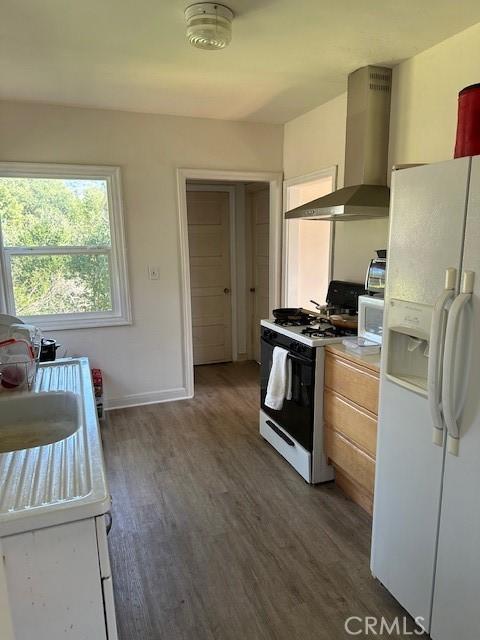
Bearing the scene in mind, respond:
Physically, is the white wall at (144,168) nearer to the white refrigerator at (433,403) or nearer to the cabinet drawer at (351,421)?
the cabinet drawer at (351,421)

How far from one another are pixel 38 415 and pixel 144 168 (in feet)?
8.44

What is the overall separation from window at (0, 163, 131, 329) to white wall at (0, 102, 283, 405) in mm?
97

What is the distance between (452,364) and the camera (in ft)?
4.39

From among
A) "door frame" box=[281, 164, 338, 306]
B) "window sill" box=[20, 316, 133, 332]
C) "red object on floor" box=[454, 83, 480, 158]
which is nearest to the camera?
"red object on floor" box=[454, 83, 480, 158]

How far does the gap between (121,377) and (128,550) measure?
75.7 inches

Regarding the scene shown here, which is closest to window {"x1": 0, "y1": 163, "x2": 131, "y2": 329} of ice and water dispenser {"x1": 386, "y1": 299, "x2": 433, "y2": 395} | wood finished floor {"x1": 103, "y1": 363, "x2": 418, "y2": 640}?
wood finished floor {"x1": 103, "y1": 363, "x2": 418, "y2": 640}

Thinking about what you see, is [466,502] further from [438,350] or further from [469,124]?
[469,124]

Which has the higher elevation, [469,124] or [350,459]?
[469,124]

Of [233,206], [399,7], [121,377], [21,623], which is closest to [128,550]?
[21,623]

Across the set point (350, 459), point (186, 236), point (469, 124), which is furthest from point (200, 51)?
point (350, 459)

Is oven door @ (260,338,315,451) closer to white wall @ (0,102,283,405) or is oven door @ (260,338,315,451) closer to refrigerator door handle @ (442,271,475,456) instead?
refrigerator door handle @ (442,271,475,456)

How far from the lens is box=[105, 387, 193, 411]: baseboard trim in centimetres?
384

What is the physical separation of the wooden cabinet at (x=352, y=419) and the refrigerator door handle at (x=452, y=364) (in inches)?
27.2

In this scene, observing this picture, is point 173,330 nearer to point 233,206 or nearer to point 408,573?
point 233,206
